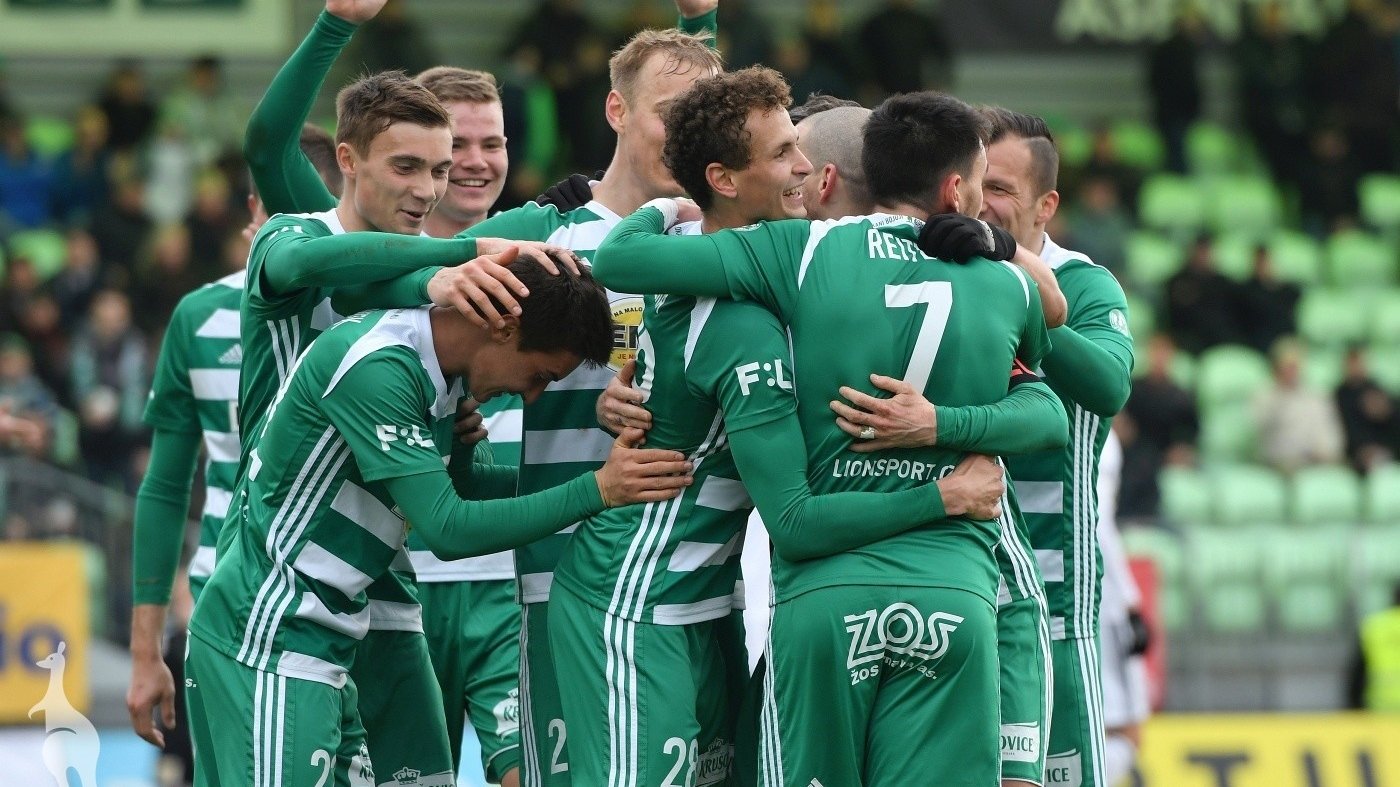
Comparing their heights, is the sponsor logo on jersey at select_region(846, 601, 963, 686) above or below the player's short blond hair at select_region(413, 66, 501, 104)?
below

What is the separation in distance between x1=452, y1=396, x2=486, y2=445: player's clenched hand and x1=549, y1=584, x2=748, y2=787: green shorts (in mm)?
488

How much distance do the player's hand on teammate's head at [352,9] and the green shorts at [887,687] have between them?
6.92ft

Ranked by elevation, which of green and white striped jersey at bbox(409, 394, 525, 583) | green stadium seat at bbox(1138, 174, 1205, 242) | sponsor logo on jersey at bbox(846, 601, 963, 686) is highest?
green stadium seat at bbox(1138, 174, 1205, 242)

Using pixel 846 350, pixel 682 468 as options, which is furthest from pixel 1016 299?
pixel 682 468

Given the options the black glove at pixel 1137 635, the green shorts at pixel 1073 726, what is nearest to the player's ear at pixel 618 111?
the green shorts at pixel 1073 726

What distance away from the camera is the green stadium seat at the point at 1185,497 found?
15125 mm

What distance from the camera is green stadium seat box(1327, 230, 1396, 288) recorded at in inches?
742

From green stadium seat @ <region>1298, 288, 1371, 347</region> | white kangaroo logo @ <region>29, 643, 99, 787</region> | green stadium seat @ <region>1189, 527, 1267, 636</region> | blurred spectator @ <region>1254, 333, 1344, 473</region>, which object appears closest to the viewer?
white kangaroo logo @ <region>29, 643, 99, 787</region>

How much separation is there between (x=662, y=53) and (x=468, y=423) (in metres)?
1.28

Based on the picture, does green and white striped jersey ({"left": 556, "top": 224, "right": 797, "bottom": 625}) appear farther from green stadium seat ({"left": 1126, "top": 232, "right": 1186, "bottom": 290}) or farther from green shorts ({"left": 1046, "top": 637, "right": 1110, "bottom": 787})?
green stadium seat ({"left": 1126, "top": 232, "right": 1186, "bottom": 290})

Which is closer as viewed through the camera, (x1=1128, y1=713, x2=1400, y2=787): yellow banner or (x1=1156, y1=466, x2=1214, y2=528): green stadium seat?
(x1=1128, y1=713, x2=1400, y2=787): yellow banner

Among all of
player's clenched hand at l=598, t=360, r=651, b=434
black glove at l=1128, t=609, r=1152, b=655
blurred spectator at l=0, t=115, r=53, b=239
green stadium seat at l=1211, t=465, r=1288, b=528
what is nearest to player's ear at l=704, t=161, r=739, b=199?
player's clenched hand at l=598, t=360, r=651, b=434

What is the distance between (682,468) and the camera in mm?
4738

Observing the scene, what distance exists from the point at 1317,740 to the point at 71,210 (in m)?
11.0
